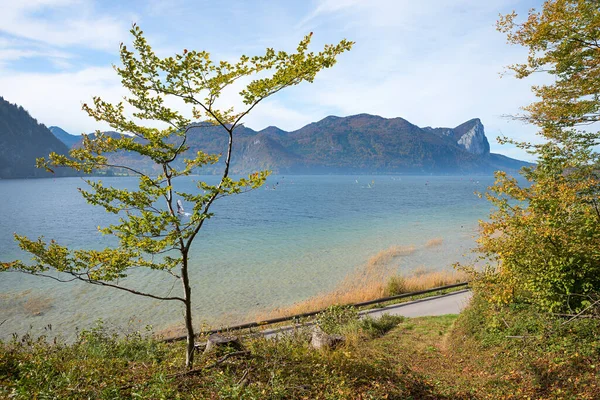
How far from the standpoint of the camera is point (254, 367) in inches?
277

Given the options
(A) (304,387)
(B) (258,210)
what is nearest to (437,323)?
(A) (304,387)

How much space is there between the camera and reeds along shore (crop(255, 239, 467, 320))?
19297 mm

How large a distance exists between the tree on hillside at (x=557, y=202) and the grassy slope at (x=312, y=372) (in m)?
1.18

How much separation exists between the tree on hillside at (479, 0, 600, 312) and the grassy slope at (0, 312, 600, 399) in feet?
3.87

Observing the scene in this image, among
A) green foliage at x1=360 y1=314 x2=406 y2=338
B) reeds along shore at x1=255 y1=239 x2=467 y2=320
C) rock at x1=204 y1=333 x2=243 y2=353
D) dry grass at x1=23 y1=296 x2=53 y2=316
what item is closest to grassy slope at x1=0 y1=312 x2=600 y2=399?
rock at x1=204 y1=333 x2=243 y2=353

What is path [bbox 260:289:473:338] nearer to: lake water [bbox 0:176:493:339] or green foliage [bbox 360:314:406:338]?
green foliage [bbox 360:314:406:338]

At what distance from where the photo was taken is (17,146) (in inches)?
7283

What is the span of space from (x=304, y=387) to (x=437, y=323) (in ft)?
29.9

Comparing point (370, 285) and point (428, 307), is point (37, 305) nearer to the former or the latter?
point (370, 285)

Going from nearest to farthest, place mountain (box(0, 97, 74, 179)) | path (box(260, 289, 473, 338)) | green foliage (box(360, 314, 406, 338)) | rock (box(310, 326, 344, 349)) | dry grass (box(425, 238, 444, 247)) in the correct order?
rock (box(310, 326, 344, 349)) → green foliage (box(360, 314, 406, 338)) → path (box(260, 289, 473, 338)) → dry grass (box(425, 238, 444, 247)) → mountain (box(0, 97, 74, 179))

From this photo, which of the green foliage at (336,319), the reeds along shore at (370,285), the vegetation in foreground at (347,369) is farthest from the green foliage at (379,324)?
the reeds along shore at (370,285)

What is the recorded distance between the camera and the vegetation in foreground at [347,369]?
19.4 ft

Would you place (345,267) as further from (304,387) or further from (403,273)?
(304,387)

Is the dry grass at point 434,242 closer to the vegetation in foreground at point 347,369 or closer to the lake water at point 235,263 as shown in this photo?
the lake water at point 235,263
